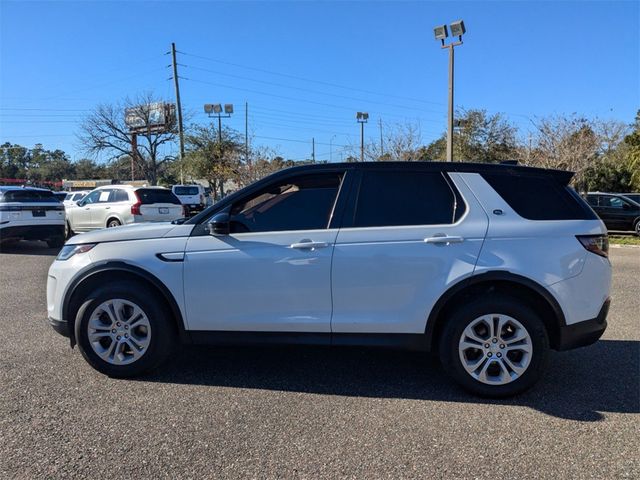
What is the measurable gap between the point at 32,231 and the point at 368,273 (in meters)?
11.7

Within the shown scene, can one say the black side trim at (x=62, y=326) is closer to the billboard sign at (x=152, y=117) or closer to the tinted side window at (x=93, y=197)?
the tinted side window at (x=93, y=197)

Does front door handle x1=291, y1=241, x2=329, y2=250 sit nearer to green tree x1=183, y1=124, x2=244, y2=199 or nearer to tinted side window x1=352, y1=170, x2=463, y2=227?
tinted side window x1=352, y1=170, x2=463, y2=227

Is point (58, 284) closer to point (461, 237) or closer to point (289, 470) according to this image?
point (289, 470)

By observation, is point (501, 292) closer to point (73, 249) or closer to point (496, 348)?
point (496, 348)

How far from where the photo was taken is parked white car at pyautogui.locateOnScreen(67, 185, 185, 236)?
553 inches

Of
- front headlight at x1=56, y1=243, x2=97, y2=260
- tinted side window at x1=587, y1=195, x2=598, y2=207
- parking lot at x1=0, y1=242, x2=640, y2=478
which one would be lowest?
parking lot at x1=0, y1=242, x2=640, y2=478

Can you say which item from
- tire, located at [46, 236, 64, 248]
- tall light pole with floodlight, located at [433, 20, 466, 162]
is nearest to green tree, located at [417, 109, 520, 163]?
tall light pole with floodlight, located at [433, 20, 466, 162]

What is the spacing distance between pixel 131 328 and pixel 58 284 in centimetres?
77

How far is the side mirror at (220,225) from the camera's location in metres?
3.95

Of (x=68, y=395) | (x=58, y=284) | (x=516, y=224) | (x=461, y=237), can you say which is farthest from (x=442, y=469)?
(x=58, y=284)

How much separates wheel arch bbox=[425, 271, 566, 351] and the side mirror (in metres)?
1.71

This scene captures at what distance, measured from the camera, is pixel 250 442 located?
10.3ft

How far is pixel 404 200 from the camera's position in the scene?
3.98 meters

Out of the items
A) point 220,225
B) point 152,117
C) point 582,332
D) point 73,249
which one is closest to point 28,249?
point 73,249
